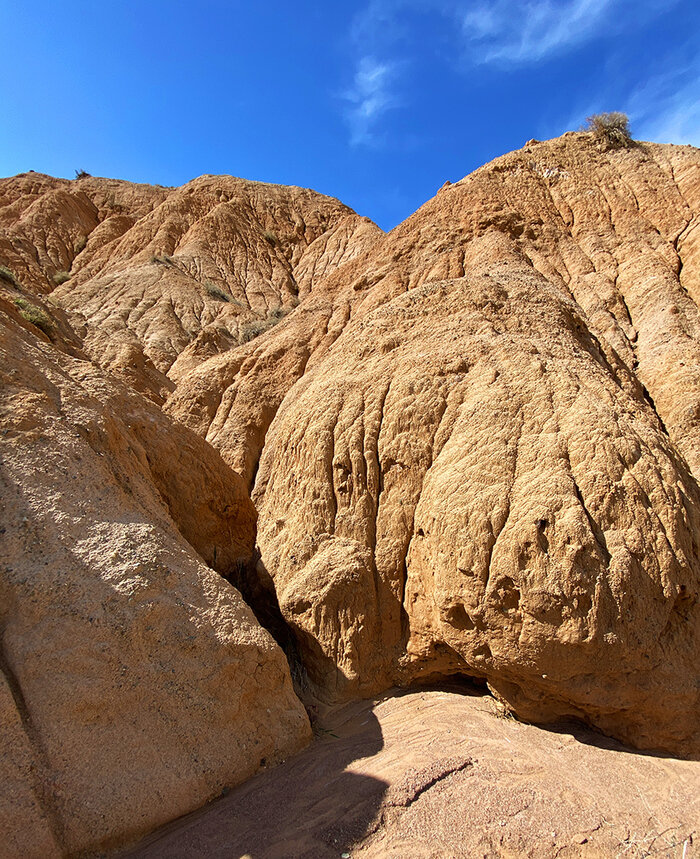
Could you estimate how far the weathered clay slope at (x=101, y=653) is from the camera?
353 centimetres

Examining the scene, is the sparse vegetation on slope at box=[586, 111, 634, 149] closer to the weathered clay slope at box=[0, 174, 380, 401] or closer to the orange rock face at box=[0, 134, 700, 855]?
the orange rock face at box=[0, 134, 700, 855]

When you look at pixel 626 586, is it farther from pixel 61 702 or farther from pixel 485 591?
pixel 61 702

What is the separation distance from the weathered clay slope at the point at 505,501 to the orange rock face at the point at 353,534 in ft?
0.09

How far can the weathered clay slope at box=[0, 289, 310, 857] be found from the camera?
3.53 metres

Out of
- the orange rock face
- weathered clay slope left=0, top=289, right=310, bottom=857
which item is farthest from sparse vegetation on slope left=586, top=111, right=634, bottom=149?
weathered clay slope left=0, top=289, right=310, bottom=857

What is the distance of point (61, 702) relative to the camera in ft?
12.1

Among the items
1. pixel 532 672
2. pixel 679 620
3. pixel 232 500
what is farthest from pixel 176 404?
pixel 679 620

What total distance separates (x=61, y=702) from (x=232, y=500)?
11.7 feet

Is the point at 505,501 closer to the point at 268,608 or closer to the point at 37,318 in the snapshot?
the point at 268,608

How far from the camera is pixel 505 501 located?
5.12m

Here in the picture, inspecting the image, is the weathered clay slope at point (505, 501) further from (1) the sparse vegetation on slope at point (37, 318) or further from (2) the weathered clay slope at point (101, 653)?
(1) the sparse vegetation on slope at point (37, 318)

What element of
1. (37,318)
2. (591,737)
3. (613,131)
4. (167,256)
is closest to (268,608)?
(591,737)

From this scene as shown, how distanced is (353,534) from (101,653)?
2950mm

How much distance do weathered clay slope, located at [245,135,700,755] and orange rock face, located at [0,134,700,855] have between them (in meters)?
0.03
